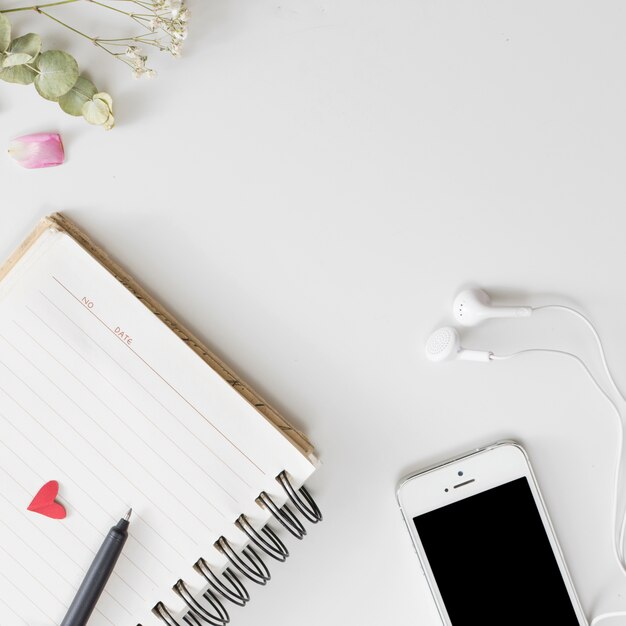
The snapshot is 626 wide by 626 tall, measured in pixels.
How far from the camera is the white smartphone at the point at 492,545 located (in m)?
0.80

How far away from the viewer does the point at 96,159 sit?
2.49 feet

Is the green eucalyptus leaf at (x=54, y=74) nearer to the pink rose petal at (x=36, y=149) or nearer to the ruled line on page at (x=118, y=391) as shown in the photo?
the pink rose petal at (x=36, y=149)

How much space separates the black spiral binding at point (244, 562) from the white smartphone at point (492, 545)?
0.43ft

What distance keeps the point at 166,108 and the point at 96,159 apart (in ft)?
0.30

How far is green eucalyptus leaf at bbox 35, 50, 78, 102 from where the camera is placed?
0.72 meters

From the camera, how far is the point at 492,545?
31.5 inches

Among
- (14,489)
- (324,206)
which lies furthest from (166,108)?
(14,489)

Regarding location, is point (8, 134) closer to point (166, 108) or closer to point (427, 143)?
point (166, 108)

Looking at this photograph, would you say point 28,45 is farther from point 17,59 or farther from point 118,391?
point 118,391

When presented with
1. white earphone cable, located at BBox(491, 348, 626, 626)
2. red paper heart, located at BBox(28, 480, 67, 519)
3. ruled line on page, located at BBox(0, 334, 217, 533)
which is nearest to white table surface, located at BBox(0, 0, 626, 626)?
white earphone cable, located at BBox(491, 348, 626, 626)

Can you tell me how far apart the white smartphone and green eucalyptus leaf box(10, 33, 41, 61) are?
0.61 m

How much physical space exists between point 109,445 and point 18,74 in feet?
1.29

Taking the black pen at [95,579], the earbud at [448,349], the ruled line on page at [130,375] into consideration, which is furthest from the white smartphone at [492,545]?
the black pen at [95,579]

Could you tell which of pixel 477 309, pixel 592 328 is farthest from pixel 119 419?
pixel 592 328
